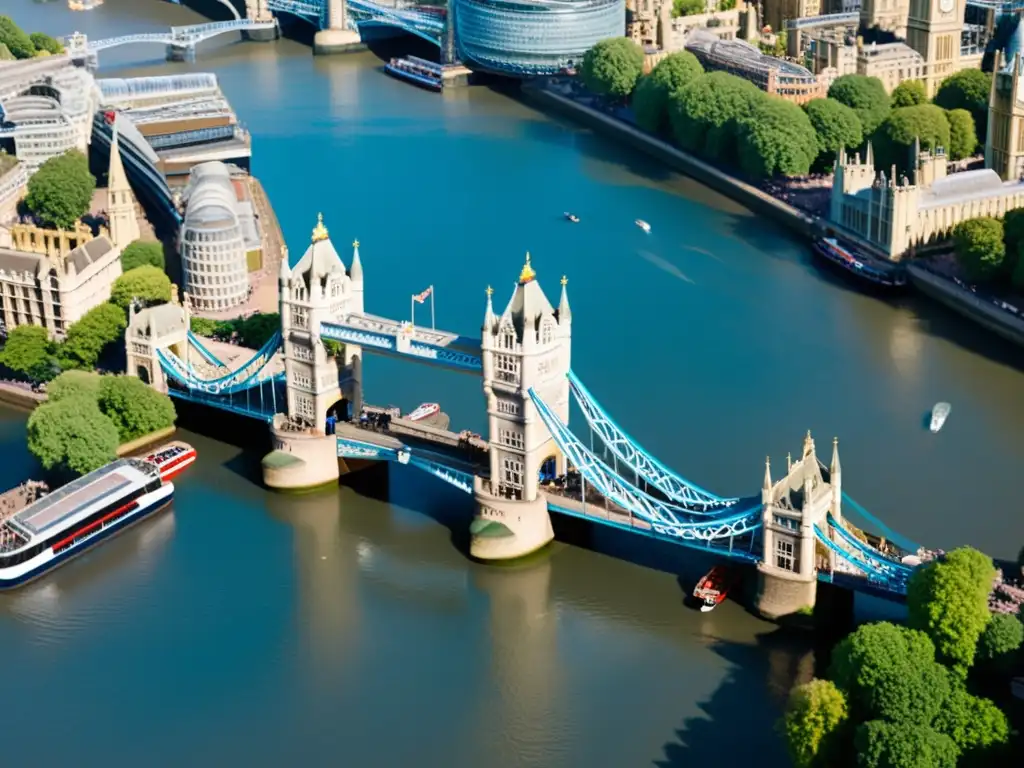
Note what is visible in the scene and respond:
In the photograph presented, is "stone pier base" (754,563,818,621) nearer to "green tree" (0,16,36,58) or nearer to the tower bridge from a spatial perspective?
the tower bridge

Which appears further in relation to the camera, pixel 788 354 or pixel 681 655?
pixel 788 354

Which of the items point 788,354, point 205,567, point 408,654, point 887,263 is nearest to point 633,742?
point 408,654

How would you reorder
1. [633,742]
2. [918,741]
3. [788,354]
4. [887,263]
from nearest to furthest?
1. [918,741]
2. [633,742]
3. [788,354]
4. [887,263]

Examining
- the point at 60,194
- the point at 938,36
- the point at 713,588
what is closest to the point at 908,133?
the point at 938,36

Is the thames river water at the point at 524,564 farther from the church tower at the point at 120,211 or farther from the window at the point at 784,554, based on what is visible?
the church tower at the point at 120,211

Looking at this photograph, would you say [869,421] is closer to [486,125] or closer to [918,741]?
[918,741]

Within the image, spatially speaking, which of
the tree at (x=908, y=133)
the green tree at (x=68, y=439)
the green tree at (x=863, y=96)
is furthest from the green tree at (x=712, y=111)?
the green tree at (x=68, y=439)

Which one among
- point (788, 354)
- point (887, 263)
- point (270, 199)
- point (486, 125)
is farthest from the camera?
point (486, 125)
